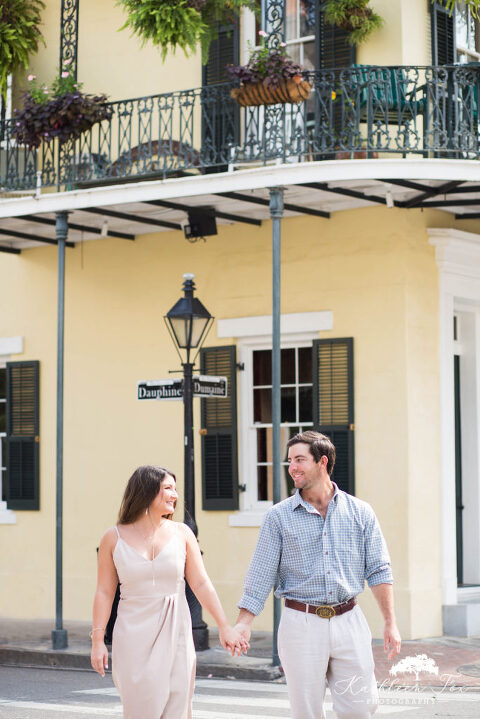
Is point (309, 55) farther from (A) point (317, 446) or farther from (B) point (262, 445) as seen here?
(A) point (317, 446)

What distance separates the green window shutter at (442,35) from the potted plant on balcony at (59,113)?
324 cm

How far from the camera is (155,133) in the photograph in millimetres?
13531

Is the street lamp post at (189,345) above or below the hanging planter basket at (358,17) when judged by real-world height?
below

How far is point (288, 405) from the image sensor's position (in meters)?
12.8

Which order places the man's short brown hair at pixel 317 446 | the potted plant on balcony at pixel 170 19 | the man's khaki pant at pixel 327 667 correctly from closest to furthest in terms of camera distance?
1. the man's khaki pant at pixel 327 667
2. the man's short brown hair at pixel 317 446
3. the potted plant on balcony at pixel 170 19

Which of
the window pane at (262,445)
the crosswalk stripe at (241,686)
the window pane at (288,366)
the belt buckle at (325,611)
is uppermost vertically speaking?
the window pane at (288,366)

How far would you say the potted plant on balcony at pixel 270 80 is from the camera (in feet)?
36.3

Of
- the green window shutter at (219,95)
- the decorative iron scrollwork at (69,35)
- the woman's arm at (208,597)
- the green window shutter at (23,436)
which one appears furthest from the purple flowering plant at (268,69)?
the woman's arm at (208,597)

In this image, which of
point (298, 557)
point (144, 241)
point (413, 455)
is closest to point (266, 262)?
point (144, 241)

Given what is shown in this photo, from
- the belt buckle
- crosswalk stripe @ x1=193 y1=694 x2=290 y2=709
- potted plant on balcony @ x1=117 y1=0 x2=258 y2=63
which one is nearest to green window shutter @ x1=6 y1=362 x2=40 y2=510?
potted plant on balcony @ x1=117 y1=0 x2=258 y2=63

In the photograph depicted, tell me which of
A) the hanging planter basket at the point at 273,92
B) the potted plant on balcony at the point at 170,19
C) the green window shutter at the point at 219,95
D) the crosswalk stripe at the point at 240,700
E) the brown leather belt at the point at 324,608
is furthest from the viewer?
the green window shutter at the point at 219,95

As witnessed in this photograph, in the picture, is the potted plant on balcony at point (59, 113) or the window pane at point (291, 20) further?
the window pane at point (291, 20)

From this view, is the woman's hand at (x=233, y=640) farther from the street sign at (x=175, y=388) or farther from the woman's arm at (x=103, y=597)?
the street sign at (x=175, y=388)

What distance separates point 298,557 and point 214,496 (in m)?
7.53
